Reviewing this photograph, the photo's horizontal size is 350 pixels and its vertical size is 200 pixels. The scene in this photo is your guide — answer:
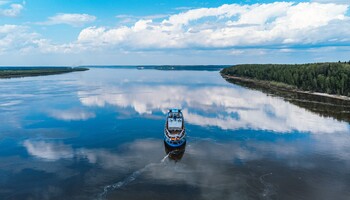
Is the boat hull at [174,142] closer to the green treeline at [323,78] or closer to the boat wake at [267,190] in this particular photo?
the boat wake at [267,190]

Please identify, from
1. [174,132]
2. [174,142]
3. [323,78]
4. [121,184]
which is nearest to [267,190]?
[121,184]

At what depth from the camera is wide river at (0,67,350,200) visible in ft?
114

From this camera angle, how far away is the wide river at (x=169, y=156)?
34781 mm

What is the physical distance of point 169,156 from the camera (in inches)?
1818

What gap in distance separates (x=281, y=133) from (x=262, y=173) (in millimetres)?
23522

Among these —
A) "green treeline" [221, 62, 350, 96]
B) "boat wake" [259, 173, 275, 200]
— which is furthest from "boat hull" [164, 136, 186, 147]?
"green treeline" [221, 62, 350, 96]

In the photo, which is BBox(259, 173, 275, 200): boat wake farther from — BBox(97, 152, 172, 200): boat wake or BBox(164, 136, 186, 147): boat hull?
BBox(164, 136, 186, 147): boat hull

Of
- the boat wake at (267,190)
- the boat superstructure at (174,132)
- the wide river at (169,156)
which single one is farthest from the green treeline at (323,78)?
the boat wake at (267,190)

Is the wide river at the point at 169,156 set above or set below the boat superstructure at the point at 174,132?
below

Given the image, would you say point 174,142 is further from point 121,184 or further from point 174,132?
point 121,184

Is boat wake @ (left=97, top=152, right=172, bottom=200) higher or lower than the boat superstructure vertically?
lower

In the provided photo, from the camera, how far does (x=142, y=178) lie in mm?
37688

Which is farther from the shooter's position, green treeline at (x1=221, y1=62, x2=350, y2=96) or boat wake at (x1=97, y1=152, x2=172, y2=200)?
green treeline at (x1=221, y1=62, x2=350, y2=96)

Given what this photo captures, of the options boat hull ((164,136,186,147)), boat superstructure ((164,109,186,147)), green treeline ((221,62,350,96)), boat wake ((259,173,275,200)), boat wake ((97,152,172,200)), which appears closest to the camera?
boat wake ((259,173,275,200))
